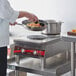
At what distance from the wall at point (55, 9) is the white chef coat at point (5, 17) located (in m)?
0.99

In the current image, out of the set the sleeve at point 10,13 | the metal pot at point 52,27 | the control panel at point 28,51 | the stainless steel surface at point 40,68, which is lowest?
the stainless steel surface at point 40,68

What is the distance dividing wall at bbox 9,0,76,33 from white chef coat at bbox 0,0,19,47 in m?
0.99

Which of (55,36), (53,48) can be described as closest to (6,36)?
(53,48)

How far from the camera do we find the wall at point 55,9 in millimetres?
2680

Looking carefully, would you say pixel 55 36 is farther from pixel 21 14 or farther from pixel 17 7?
pixel 17 7

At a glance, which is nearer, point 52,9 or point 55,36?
point 55,36

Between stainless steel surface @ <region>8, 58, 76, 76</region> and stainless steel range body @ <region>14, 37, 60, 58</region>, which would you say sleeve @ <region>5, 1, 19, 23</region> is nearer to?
stainless steel range body @ <region>14, 37, 60, 58</region>

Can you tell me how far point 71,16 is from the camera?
106 inches

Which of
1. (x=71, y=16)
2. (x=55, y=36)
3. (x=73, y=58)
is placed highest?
(x=71, y=16)

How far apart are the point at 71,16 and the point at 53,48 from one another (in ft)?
2.27

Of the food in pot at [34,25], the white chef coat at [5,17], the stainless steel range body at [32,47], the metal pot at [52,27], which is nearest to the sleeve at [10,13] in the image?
the white chef coat at [5,17]

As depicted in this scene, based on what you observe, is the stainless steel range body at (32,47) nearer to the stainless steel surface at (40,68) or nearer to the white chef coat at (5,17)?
the stainless steel surface at (40,68)

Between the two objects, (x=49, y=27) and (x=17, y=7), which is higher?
(x=17, y=7)

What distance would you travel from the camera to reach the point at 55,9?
278cm
